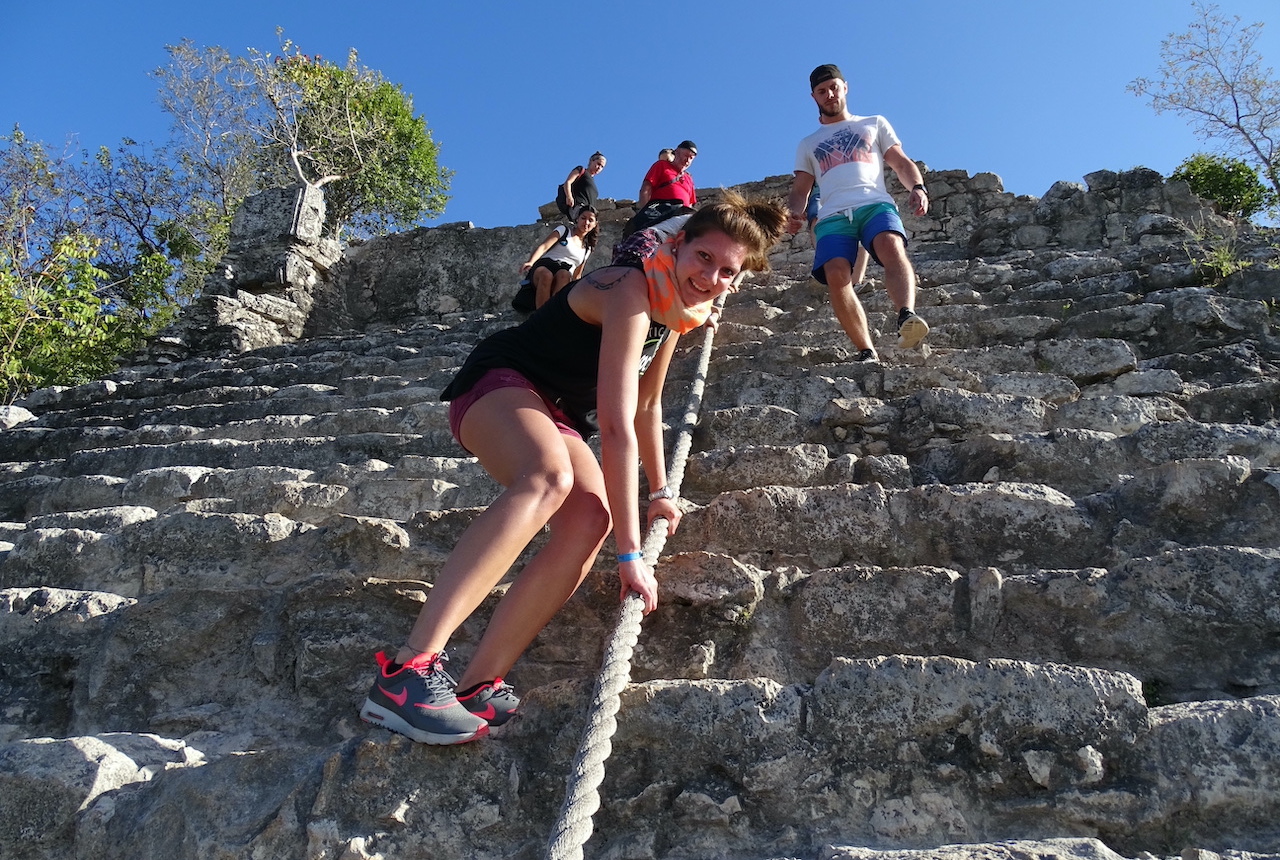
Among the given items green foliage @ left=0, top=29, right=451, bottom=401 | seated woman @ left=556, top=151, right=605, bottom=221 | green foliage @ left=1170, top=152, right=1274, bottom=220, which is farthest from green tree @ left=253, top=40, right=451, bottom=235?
green foliage @ left=1170, top=152, right=1274, bottom=220

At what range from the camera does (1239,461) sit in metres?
2.15

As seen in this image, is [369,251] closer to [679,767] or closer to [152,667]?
[152,667]

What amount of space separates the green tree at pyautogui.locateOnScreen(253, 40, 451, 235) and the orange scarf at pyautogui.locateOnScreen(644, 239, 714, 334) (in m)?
16.3

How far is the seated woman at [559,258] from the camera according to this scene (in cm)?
559

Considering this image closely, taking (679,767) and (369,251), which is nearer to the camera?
(679,767)

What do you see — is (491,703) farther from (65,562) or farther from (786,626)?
(65,562)

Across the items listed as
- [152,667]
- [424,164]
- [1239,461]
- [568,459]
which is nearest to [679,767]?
[568,459]

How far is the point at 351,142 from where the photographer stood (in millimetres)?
17047

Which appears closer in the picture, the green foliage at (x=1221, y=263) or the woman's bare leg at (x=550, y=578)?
the woman's bare leg at (x=550, y=578)

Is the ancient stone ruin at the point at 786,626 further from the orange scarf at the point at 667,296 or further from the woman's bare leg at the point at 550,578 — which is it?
the orange scarf at the point at 667,296

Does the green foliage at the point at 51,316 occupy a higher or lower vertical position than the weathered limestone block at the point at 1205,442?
higher

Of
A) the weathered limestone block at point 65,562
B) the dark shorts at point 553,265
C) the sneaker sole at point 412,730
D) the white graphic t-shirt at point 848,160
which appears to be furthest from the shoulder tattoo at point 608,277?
the dark shorts at point 553,265

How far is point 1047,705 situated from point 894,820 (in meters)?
0.35

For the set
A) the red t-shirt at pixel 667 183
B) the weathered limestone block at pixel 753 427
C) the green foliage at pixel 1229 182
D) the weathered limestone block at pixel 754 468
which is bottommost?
the weathered limestone block at pixel 754 468
